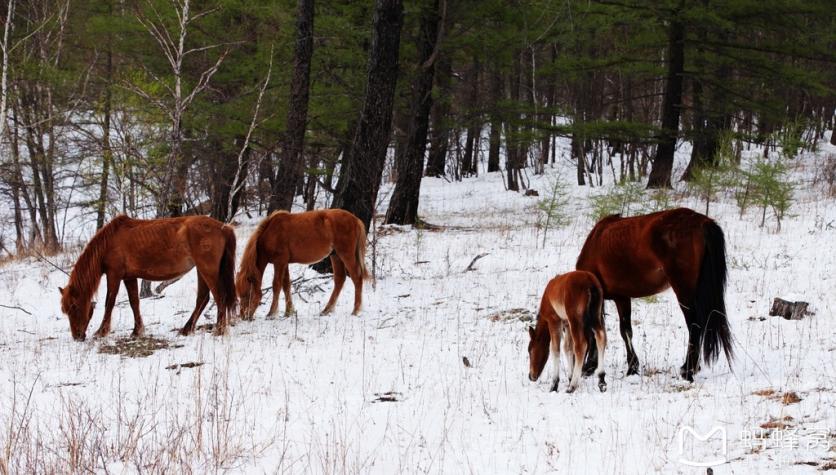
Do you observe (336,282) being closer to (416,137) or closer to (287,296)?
(287,296)

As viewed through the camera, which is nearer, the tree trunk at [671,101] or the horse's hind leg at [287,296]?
the horse's hind leg at [287,296]

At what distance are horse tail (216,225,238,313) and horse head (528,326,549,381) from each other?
13.3 ft

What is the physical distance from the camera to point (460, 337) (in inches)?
292

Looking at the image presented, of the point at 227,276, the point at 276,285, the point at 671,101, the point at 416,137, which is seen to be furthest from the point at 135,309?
the point at 671,101

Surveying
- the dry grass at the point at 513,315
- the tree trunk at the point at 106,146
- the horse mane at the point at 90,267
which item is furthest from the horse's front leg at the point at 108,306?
the tree trunk at the point at 106,146

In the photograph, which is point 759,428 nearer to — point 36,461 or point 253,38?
point 36,461

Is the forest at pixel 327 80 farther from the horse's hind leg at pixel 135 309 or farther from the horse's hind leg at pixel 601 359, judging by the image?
the horse's hind leg at pixel 601 359

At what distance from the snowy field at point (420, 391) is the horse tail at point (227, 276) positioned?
1.12 ft

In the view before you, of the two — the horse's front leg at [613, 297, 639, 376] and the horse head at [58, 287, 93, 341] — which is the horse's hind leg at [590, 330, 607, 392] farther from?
the horse head at [58, 287, 93, 341]

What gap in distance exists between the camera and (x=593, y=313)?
5449mm

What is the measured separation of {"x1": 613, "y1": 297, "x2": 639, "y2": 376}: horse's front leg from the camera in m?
5.88

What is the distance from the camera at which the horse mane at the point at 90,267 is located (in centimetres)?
812

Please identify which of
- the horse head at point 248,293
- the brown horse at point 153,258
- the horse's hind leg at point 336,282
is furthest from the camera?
the horse's hind leg at point 336,282

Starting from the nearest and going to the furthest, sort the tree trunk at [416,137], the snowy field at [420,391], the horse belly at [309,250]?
1. the snowy field at [420,391]
2. the horse belly at [309,250]
3. the tree trunk at [416,137]
